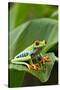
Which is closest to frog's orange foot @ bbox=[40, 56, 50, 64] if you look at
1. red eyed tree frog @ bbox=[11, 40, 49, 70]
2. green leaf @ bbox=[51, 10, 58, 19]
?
red eyed tree frog @ bbox=[11, 40, 49, 70]

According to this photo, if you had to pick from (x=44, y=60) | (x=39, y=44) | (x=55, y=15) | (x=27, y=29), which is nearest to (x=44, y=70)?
(x=44, y=60)

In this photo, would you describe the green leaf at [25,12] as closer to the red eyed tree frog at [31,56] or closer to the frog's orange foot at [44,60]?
the red eyed tree frog at [31,56]

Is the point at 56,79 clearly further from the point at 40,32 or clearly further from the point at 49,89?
the point at 40,32

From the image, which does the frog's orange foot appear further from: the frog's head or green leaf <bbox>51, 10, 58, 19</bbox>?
green leaf <bbox>51, 10, 58, 19</bbox>

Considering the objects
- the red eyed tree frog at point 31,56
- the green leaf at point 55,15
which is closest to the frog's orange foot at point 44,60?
the red eyed tree frog at point 31,56

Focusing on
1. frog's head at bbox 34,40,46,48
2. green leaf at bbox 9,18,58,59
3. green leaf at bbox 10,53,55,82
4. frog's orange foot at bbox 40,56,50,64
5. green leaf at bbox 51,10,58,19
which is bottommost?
green leaf at bbox 10,53,55,82

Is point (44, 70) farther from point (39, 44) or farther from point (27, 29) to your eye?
point (27, 29)

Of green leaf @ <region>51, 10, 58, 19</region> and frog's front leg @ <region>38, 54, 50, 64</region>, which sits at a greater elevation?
green leaf @ <region>51, 10, 58, 19</region>
